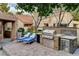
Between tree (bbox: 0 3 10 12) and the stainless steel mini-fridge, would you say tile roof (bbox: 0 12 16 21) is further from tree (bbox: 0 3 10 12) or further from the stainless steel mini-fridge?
the stainless steel mini-fridge

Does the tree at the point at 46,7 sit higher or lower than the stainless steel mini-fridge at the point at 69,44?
higher

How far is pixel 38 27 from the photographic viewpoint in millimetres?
3062

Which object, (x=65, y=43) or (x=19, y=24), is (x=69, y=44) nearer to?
(x=65, y=43)

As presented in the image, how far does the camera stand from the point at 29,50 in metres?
3.02

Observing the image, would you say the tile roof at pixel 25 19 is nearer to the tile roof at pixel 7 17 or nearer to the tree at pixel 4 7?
the tile roof at pixel 7 17

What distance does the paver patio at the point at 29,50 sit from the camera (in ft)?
9.74

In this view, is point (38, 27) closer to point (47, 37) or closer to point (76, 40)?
point (47, 37)

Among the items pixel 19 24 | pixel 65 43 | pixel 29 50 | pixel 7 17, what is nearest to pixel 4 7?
pixel 7 17

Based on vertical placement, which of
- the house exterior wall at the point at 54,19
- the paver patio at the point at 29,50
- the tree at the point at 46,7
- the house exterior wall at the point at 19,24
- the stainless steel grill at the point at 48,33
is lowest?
the paver patio at the point at 29,50

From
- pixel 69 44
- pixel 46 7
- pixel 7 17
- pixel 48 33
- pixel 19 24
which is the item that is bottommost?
pixel 69 44

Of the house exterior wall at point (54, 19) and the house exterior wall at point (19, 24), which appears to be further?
the house exterior wall at point (19, 24)

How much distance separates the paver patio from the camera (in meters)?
2.97

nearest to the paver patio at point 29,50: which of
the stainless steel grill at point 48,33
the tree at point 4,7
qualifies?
the stainless steel grill at point 48,33

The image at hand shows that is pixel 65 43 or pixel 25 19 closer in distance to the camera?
pixel 65 43
